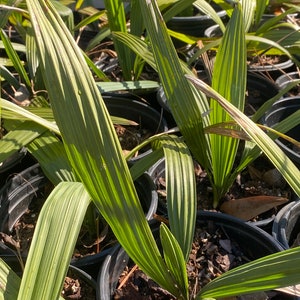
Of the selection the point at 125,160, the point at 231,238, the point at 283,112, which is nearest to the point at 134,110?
the point at 283,112

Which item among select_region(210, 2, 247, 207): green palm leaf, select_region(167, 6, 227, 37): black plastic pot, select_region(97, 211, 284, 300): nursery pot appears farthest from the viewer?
select_region(167, 6, 227, 37): black plastic pot

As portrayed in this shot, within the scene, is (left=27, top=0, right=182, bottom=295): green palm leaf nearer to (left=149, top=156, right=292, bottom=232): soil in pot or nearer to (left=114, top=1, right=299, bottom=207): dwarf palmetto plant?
(left=114, top=1, right=299, bottom=207): dwarf palmetto plant

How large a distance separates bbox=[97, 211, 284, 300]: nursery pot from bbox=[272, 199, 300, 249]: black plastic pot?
0.07 metres

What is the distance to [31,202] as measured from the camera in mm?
1060

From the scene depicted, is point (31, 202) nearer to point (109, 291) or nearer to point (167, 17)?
point (109, 291)

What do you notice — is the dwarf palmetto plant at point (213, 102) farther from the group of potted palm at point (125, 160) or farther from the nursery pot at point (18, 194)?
the nursery pot at point (18, 194)

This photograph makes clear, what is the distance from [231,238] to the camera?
2.93ft

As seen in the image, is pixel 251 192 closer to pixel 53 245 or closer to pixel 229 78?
pixel 229 78

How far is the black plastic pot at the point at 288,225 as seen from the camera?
919 mm

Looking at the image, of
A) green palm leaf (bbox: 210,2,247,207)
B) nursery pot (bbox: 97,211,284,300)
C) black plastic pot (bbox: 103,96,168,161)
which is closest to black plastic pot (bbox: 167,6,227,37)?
black plastic pot (bbox: 103,96,168,161)

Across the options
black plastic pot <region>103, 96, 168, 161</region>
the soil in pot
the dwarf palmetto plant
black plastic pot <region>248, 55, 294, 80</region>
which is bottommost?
the soil in pot

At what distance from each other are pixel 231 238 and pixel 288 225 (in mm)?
134

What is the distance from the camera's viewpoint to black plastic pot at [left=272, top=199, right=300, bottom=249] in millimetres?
919

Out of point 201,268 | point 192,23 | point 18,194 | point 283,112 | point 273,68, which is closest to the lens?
point 201,268
